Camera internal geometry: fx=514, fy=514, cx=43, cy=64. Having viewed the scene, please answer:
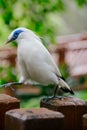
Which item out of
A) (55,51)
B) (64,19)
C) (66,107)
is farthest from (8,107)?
(64,19)

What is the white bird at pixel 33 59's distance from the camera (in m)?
1.86

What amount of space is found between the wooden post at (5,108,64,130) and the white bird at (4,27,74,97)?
46 centimetres

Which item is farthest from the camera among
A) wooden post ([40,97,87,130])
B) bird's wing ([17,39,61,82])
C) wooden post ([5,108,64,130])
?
bird's wing ([17,39,61,82])

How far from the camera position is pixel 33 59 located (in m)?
1.86

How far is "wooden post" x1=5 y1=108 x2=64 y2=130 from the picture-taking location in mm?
1374

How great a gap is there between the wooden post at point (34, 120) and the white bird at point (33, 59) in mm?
461

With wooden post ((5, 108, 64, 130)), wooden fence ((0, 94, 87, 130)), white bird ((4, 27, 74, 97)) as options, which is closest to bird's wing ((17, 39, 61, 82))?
white bird ((4, 27, 74, 97))

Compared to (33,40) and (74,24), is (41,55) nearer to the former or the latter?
(33,40)

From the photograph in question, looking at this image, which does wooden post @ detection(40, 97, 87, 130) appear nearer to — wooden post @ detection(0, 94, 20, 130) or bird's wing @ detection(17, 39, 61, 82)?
wooden post @ detection(0, 94, 20, 130)

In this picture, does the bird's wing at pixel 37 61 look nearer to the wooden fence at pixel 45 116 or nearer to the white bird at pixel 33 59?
the white bird at pixel 33 59

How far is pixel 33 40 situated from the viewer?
6.25ft

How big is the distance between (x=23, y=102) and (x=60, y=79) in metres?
4.98

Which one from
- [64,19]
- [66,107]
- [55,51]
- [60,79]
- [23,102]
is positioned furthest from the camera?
[64,19]

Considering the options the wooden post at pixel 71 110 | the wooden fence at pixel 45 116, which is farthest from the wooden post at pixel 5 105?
the wooden post at pixel 71 110
